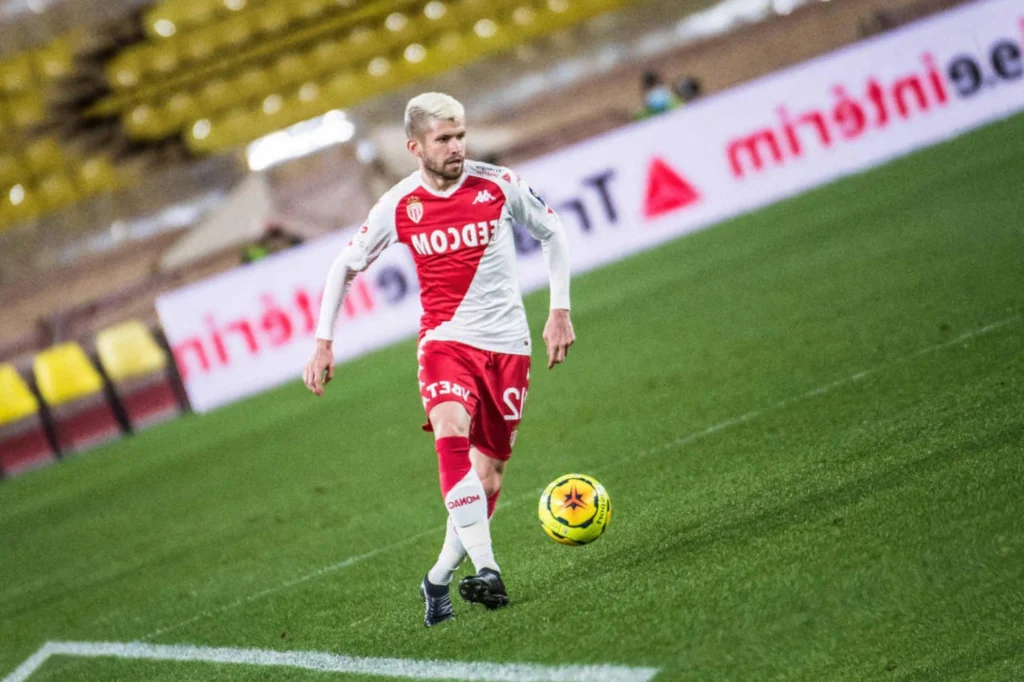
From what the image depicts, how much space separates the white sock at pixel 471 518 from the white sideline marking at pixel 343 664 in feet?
1.59

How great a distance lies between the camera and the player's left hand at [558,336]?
17.4 ft

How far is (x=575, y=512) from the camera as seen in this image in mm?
5410

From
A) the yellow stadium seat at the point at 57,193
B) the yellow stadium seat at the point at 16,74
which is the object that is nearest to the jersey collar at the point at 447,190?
the yellow stadium seat at the point at 57,193

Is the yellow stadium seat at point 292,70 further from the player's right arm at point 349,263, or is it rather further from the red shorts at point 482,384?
the red shorts at point 482,384

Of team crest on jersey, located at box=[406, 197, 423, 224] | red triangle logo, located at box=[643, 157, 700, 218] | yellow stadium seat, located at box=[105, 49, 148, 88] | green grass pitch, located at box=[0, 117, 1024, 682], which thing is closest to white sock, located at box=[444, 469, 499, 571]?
green grass pitch, located at box=[0, 117, 1024, 682]

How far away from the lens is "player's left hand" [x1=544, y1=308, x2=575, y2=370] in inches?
209

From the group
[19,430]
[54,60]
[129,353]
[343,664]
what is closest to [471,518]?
[343,664]

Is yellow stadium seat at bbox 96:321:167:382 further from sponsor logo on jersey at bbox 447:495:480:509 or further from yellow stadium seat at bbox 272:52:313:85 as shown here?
yellow stadium seat at bbox 272:52:313:85

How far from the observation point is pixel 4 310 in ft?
78.9

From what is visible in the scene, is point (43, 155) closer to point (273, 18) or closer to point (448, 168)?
point (273, 18)

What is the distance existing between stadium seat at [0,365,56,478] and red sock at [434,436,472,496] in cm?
1195

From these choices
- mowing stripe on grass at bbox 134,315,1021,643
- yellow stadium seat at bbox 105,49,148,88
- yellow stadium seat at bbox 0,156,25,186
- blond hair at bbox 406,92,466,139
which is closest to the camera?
blond hair at bbox 406,92,466,139

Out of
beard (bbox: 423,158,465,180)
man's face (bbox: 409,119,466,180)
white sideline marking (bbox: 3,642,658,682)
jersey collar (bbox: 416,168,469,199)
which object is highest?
man's face (bbox: 409,119,466,180)

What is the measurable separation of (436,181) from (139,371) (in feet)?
39.2
